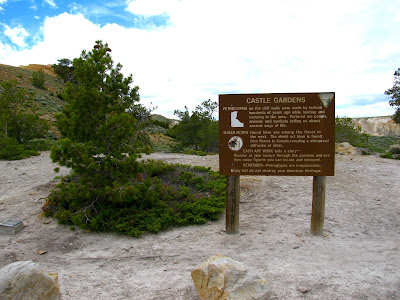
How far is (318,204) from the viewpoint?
5.27 meters

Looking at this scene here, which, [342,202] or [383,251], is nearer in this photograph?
[383,251]

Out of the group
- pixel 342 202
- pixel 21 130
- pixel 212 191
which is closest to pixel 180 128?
pixel 21 130

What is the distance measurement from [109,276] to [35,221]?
3033 millimetres

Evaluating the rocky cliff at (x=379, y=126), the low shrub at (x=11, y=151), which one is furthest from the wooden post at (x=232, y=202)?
the rocky cliff at (x=379, y=126)

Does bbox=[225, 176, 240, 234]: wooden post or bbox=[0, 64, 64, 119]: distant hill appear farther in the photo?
bbox=[0, 64, 64, 119]: distant hill

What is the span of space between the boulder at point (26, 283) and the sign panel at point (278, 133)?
3024mm

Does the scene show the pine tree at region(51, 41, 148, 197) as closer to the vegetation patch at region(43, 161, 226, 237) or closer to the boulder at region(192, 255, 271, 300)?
the vegetation patch at region(43, 161, 226, 237)

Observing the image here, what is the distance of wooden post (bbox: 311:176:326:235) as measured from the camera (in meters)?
5.23

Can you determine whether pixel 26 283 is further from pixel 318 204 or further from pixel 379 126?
pixel 379 126

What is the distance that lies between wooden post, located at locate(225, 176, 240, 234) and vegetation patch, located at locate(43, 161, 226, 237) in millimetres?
715

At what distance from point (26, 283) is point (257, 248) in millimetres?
3275

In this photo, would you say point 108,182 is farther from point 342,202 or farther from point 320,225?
point 342,202

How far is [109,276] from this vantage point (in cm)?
404

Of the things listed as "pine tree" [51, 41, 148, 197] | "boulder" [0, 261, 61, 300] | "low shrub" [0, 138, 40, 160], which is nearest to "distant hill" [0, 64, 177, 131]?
"low shrub" [0, 138, 40, 160]
